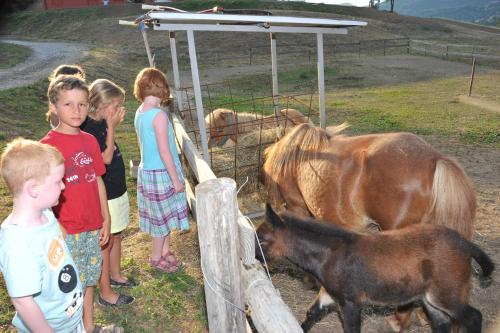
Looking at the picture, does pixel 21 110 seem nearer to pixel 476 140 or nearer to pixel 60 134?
pixel 60 134

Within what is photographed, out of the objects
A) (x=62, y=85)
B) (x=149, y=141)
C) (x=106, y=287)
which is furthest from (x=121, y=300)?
(x=62, y=85)

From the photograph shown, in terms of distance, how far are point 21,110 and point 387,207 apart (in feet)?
35.7

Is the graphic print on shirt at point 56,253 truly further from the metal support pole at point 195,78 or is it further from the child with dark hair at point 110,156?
the metal support pole at point 195,78

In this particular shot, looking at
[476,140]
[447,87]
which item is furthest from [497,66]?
[476,140]

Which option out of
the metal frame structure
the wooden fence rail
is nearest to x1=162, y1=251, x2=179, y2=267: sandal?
the metal frame structure

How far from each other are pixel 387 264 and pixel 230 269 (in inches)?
50.1

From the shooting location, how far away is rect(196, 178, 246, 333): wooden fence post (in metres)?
2.04

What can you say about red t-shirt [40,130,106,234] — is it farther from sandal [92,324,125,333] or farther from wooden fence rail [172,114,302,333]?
wooden fence rail [172,114,302,333]

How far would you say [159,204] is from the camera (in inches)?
156

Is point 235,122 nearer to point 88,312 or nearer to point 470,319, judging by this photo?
point 88,312

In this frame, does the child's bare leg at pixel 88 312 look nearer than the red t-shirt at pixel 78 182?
No

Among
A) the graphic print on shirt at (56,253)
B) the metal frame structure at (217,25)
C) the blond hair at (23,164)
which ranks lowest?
the graphic print on shirt at (56,253)

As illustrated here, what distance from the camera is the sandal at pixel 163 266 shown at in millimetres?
4270

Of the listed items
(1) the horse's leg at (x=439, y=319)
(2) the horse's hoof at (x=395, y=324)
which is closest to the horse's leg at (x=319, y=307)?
(2) the horse's hoof at (x=395, y=324)
